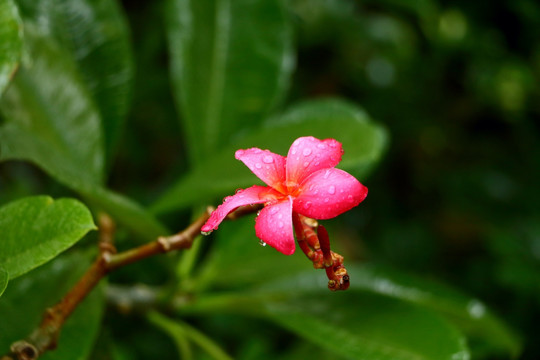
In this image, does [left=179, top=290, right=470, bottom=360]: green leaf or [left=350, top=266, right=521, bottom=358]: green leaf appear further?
[left=350, top=266, right=521, bottom=358]: green leaf

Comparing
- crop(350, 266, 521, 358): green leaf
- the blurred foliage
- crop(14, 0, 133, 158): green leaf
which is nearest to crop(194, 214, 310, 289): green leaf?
the blurred foliage

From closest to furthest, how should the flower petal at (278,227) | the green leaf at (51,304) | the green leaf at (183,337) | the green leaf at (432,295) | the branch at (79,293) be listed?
the flower petal at (278,227) → the branch at (79,293) → the green leaf at (51,304) → the green leaf at (183,337) → the green leaf at (432,295)

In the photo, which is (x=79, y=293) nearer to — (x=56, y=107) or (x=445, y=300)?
(x=56, y=107)

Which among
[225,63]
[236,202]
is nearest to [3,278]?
[236,202]

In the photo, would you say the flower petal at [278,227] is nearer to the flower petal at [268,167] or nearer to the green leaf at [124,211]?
the flower petal at [268,167]

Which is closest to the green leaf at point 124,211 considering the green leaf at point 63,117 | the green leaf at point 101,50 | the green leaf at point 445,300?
the green leaf at point 63,117

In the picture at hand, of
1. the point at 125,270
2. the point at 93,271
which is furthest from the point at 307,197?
the point at 125,270

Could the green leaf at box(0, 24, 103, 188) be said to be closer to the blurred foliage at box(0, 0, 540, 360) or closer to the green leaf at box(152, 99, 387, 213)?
the blurred foliage at box(0, 0, 540, 360)
